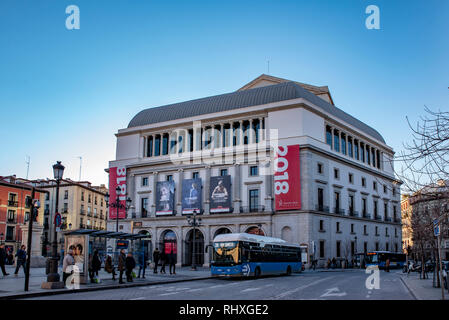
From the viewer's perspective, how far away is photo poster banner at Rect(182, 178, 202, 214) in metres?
59.4

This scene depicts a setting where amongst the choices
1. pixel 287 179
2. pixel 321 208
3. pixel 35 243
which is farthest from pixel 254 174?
pixel 35 243

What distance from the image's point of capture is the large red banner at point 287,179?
53031mm

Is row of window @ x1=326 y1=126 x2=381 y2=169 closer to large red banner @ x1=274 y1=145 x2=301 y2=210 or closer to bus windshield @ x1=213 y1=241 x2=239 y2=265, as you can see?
large red banner @ x1=274 y1=145 x2=301 y2=210

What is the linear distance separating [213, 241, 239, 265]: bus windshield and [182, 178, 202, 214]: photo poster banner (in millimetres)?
25654

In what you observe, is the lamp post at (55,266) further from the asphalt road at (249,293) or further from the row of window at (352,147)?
the row of window at (352,147)

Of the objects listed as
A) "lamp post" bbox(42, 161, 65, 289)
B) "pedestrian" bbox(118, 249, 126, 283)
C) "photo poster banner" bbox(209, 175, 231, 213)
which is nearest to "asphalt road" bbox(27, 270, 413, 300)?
"lamp post" bbox(42, 161, 65, 289)

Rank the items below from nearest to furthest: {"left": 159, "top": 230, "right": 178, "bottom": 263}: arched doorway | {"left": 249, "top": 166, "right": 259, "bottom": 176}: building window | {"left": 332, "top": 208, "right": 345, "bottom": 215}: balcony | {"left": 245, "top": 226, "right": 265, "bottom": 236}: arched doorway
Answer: {"left": 245, "top": 226, "right": 265, "bottom": 236}: arched doorway, {"left": 249, "top": 166, "right": 259, "bottom": 176}: building window, {"left": 332, "top": 208, "right": 345, "bottom": 215}: balcony, {"left": 159, "top": 230, "right": 178, "bottom": 263}: arched doorway

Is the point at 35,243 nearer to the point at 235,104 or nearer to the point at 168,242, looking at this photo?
the point at 168,242

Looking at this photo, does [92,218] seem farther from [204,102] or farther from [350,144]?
[350,144]

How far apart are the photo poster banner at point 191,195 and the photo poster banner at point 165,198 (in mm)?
2039

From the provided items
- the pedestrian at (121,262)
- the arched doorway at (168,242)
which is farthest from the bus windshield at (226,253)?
the arched doorway at (168,242)

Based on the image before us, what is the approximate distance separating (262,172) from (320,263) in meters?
12.1

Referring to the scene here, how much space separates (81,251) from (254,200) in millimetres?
34852

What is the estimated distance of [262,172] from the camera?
55.8m
